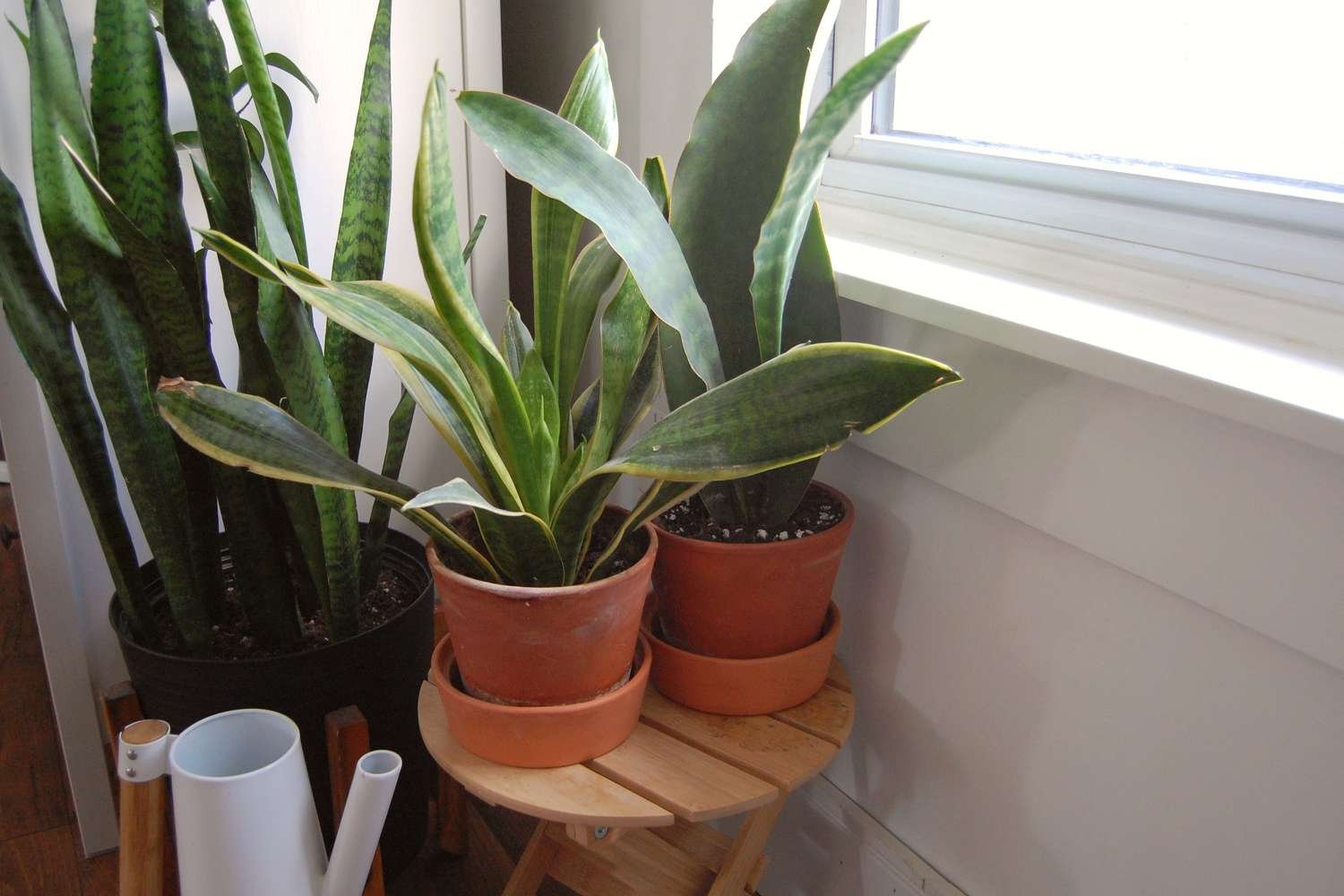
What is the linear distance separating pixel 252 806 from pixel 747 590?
40cm

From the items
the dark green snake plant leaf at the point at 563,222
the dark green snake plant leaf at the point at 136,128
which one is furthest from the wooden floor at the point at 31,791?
the dark green snake plant leaf at the point at 563,222

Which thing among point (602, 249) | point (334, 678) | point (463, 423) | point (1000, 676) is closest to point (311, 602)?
point (334, 678)

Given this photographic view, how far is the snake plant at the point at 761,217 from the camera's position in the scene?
68 centimetres

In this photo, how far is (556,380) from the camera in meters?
0.81

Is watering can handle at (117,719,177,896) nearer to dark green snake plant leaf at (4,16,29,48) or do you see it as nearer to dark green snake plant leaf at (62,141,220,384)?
dark green snake plant leaf at (62,141,220,384)

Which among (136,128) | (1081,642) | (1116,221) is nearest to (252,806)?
(136,128)

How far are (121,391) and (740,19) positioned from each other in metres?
0.68

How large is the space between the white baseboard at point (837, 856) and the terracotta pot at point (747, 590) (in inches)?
10.5

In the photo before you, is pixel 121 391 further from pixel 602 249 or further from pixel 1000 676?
pixel 1000 676

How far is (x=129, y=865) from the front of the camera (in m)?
0.78

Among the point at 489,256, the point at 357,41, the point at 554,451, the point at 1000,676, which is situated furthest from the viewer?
the point at 489,256

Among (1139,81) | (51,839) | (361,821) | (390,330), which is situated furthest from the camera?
(51,839)

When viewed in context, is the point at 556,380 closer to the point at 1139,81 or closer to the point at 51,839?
the point at 1139,81

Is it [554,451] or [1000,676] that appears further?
[1000,676]
